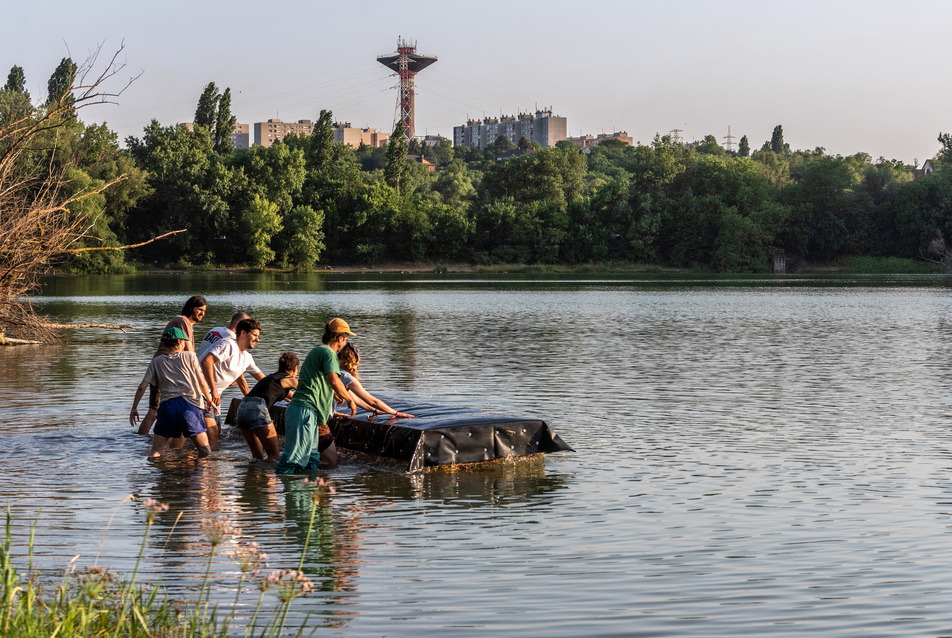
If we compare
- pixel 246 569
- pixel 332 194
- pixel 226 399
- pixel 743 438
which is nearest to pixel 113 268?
pixel 332 194

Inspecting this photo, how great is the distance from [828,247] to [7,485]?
10806 centimetres

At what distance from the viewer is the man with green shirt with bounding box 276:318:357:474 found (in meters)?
10.4

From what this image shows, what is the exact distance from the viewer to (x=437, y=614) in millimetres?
6773

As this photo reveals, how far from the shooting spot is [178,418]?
36.9 feet

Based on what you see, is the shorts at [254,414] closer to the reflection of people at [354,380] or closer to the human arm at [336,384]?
the reflection of people at [354,380]

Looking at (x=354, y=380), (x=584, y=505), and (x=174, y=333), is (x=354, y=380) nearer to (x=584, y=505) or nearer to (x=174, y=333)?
(x=174, y=333)

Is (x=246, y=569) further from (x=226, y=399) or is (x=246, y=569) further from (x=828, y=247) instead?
(x=828, y=247)

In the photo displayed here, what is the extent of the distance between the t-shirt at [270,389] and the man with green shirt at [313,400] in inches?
33.8

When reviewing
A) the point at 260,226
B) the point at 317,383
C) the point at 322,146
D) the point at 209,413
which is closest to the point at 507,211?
the point at 322,146

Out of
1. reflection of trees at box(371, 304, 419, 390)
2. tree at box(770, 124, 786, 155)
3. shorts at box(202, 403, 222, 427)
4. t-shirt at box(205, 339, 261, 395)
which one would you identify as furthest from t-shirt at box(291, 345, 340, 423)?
tree at box(770, 124, 786, 155)

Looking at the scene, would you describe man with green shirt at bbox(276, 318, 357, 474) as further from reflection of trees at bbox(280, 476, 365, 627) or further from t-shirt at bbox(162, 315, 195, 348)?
t-shirt at bbox(162, 315, 195, 348)

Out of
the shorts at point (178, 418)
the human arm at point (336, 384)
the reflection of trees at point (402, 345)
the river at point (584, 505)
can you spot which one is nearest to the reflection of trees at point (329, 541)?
the river at point (584, 505)

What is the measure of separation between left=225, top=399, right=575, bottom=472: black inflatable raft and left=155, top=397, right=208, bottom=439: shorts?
1.81 metres

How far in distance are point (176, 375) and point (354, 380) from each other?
6.30 ft
